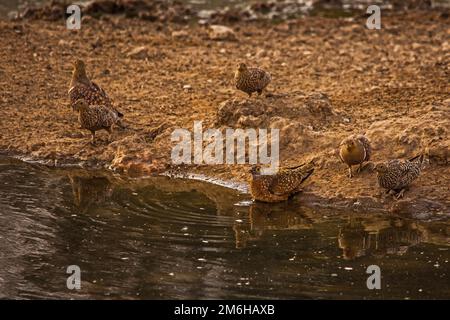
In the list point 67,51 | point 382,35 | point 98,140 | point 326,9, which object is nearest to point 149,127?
point 98,140

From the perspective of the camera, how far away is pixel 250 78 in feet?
43.3

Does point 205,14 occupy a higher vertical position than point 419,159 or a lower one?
higher

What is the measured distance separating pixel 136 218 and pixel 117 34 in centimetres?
845

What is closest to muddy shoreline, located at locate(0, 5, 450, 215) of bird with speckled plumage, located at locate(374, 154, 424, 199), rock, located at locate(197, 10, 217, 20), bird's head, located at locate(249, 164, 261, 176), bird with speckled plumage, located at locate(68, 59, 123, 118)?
bird with speckled plumage, located at locate(374, 154, 424, 199)

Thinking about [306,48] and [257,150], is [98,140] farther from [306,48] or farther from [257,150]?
[306,48]

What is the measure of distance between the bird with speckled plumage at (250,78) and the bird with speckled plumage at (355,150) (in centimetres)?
204

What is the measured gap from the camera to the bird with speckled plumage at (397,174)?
36.0 ft

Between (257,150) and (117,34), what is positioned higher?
(117,34)

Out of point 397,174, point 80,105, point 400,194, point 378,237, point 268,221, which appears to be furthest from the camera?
point 80,105

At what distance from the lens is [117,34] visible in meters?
18.6

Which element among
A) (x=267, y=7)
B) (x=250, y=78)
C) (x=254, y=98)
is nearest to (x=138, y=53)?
(x=250, y=78)

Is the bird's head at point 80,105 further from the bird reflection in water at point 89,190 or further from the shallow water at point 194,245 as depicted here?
the shallow water at point 194,245

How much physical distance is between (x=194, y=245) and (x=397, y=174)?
2.41 m

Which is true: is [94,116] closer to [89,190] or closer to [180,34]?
[89,190]
